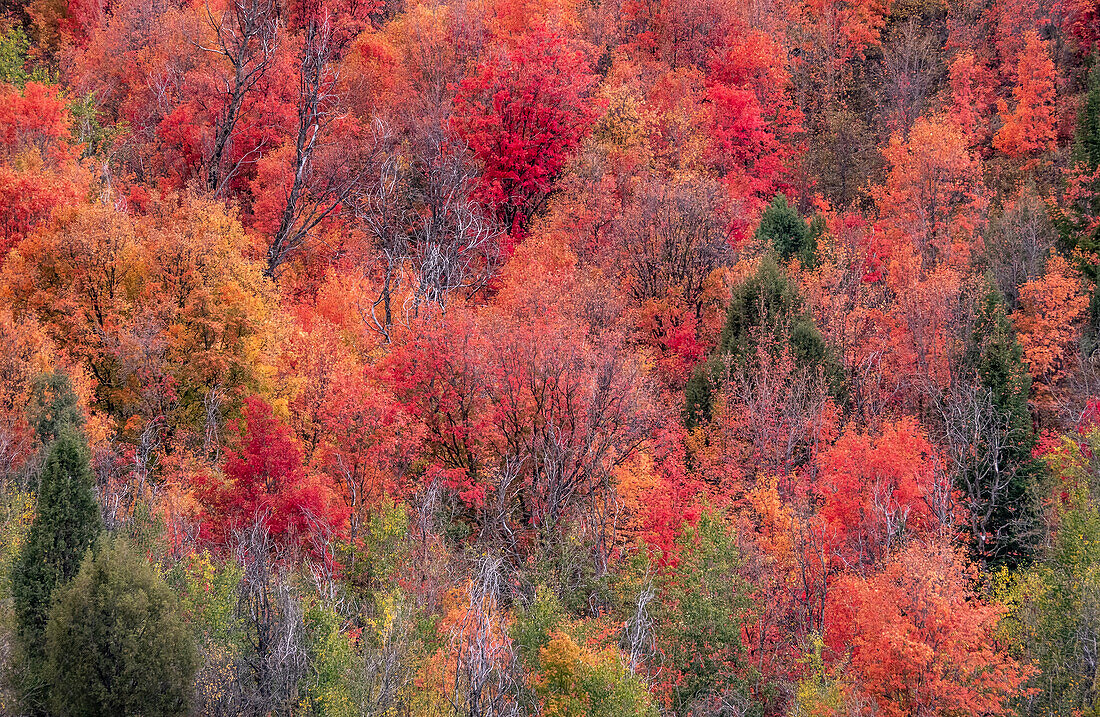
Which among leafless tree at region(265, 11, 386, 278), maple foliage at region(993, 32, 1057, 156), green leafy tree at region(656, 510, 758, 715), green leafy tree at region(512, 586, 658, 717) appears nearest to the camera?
green leafy tree at region(512, 586, 658, 717)

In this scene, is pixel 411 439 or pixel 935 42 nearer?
pixel 411 439

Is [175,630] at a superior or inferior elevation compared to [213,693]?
superior

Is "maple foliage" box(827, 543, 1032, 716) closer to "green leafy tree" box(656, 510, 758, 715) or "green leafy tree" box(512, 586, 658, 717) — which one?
"green leafy tree" box(656, 510, 758, 715)

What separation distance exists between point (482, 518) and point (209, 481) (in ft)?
36.9

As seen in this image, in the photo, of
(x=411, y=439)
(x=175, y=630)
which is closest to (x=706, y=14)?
(x=411, y=439)

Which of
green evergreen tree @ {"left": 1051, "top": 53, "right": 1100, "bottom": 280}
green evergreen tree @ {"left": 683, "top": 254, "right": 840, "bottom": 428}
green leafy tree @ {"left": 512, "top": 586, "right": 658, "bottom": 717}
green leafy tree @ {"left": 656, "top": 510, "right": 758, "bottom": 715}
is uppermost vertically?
green evergreen tree @ {"left": 1051, "top": 53, "right": 1100, "bottom": 280}

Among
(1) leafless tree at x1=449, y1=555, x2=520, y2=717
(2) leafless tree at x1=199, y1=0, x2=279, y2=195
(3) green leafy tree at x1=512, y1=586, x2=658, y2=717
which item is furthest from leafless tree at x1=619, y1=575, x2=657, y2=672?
(2) leafless tree at x1=199, y1=0, x2=279, y2=195

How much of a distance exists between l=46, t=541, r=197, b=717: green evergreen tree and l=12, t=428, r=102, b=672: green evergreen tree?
187cm

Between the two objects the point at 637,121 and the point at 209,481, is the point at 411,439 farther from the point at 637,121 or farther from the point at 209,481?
the point at 637,121

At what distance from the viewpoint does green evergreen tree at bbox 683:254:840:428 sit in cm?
5238

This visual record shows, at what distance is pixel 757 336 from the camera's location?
5269 cm

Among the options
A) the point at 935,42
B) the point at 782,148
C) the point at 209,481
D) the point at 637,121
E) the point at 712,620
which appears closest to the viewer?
the point at 712,620

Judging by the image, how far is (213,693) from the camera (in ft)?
88.8

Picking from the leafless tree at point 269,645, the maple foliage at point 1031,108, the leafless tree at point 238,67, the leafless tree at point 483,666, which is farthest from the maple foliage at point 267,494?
the maple foliage at point 1031,108
